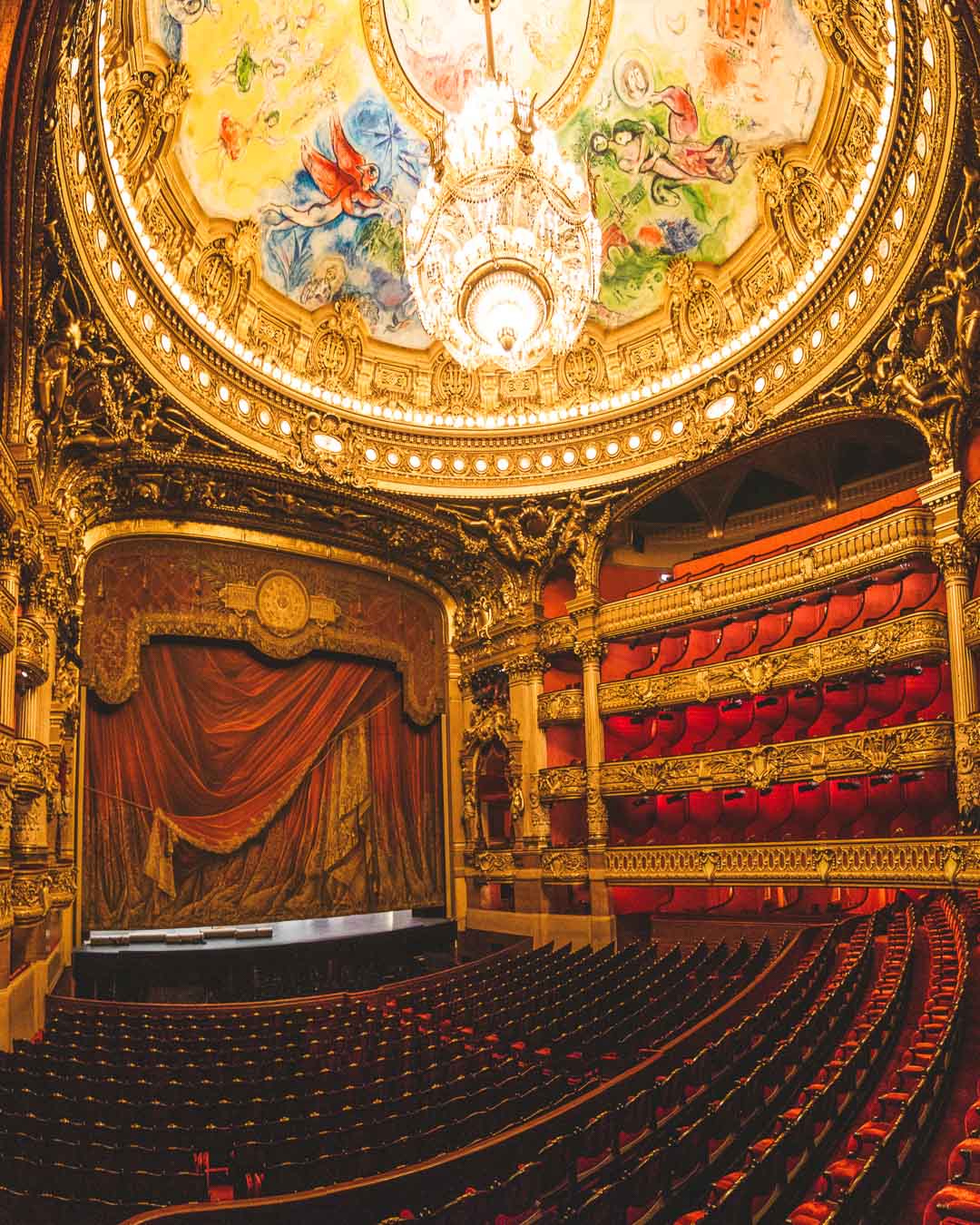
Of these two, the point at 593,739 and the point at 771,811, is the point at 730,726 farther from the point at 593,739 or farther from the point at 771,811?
the point at 593,739

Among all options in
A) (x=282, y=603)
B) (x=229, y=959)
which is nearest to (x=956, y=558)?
(x=282, y=603)

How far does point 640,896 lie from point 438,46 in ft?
48.9

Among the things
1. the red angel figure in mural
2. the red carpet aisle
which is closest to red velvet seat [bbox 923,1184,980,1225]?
the red carpet aisle

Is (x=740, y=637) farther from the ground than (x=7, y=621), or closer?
farther from the ground

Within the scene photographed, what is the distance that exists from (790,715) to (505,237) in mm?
9709

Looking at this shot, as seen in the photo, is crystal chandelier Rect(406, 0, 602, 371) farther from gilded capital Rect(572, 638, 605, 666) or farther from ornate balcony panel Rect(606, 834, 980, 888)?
ornate balcony panel Rect(606, 834, 980, 888)

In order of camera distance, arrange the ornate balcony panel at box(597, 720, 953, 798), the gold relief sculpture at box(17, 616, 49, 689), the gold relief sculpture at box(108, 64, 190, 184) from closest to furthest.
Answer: the gold relief sculpture at box(17, 616, 49, 689) → the gold relief sculpture at box(108, 64, 190, 184) → the ornate balcony panel at box(597, 720, 953, 798)

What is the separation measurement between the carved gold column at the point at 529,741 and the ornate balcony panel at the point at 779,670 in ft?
1.05

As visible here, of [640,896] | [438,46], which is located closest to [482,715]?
[640,896]

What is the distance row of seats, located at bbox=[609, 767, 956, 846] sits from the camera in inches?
572

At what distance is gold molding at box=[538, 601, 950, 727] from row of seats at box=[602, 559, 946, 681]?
8.6 inches

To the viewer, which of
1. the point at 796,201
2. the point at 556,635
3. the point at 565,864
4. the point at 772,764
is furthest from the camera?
the point at 556,635

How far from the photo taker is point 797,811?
16516 millimetres

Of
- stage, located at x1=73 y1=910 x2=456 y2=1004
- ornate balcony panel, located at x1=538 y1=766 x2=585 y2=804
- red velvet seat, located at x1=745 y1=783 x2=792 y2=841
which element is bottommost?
stage, located at x1=73 y1=910 x2=456 y2=1004
